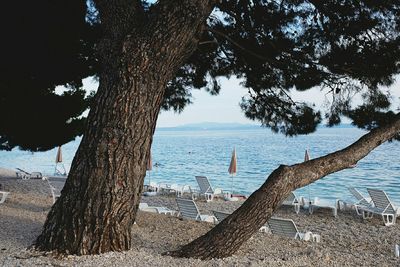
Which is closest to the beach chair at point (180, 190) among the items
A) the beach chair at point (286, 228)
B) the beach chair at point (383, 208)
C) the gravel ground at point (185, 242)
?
the gravel ground at point (185, 242)

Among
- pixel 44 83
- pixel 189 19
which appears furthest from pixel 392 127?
pixel 44 83

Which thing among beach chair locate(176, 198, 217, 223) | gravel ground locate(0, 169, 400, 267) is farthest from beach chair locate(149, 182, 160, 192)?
gravel ground locate(0, 169, 400, 267)

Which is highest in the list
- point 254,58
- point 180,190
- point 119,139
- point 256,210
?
point 254,58

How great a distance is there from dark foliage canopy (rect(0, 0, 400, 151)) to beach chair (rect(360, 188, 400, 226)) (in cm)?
372

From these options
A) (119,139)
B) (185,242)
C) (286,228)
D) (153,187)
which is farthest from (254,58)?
(153,187)

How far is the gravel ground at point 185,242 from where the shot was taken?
4.12 metres

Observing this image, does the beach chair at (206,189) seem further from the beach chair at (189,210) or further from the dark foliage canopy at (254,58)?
the dark foliage canopy at (254,58)

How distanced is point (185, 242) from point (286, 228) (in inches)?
101

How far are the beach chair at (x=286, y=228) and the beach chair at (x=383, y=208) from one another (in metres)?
2.94

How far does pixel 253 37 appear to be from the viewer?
7172 mm

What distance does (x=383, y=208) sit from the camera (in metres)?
10.2

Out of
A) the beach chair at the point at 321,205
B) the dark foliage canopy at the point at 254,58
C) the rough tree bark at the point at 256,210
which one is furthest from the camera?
the beach chair at the point at 321,205

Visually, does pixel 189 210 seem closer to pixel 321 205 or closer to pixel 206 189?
pixel 321 205

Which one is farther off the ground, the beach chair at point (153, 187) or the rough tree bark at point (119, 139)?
the rough tree bark at point (119, 139)
